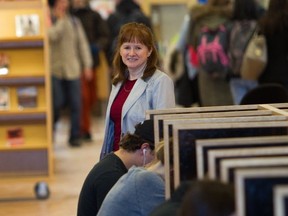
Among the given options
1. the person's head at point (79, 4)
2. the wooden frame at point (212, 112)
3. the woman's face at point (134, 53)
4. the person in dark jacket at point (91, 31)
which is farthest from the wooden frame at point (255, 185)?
the person's head at point (79, 4)

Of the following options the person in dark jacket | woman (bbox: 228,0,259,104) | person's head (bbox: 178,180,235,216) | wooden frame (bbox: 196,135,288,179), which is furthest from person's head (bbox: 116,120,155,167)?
the person in dark jacket

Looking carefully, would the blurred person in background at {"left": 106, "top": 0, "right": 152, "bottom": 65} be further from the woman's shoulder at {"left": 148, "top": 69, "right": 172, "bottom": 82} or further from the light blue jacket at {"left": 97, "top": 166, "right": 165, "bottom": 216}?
the light blue jacket at {"left": 97, "top": 166, "right": 165, "bottom": 216}

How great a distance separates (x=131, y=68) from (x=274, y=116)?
169 centimetres

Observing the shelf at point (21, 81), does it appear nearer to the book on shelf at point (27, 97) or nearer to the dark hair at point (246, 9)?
the book on shelf at point (27, 97)

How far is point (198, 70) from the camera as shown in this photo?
9328mm

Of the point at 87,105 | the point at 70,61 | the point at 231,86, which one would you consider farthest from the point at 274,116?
the point at 87,105

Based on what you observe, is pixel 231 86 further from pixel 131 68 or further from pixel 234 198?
pixel 234 198

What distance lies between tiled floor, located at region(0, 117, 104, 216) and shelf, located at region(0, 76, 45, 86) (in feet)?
3.17

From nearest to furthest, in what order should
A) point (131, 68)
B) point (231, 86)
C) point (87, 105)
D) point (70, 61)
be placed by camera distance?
point (131, 68) → point (231, 86) → point (70, 61) → point (87, 105)

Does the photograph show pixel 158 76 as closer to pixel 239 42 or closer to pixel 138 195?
pixel 138 195

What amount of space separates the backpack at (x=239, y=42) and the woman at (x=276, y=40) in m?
0.49

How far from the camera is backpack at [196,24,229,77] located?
8.76m

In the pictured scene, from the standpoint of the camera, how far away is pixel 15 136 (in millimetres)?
9305

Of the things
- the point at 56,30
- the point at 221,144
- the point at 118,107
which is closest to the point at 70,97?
the point at 56,30
